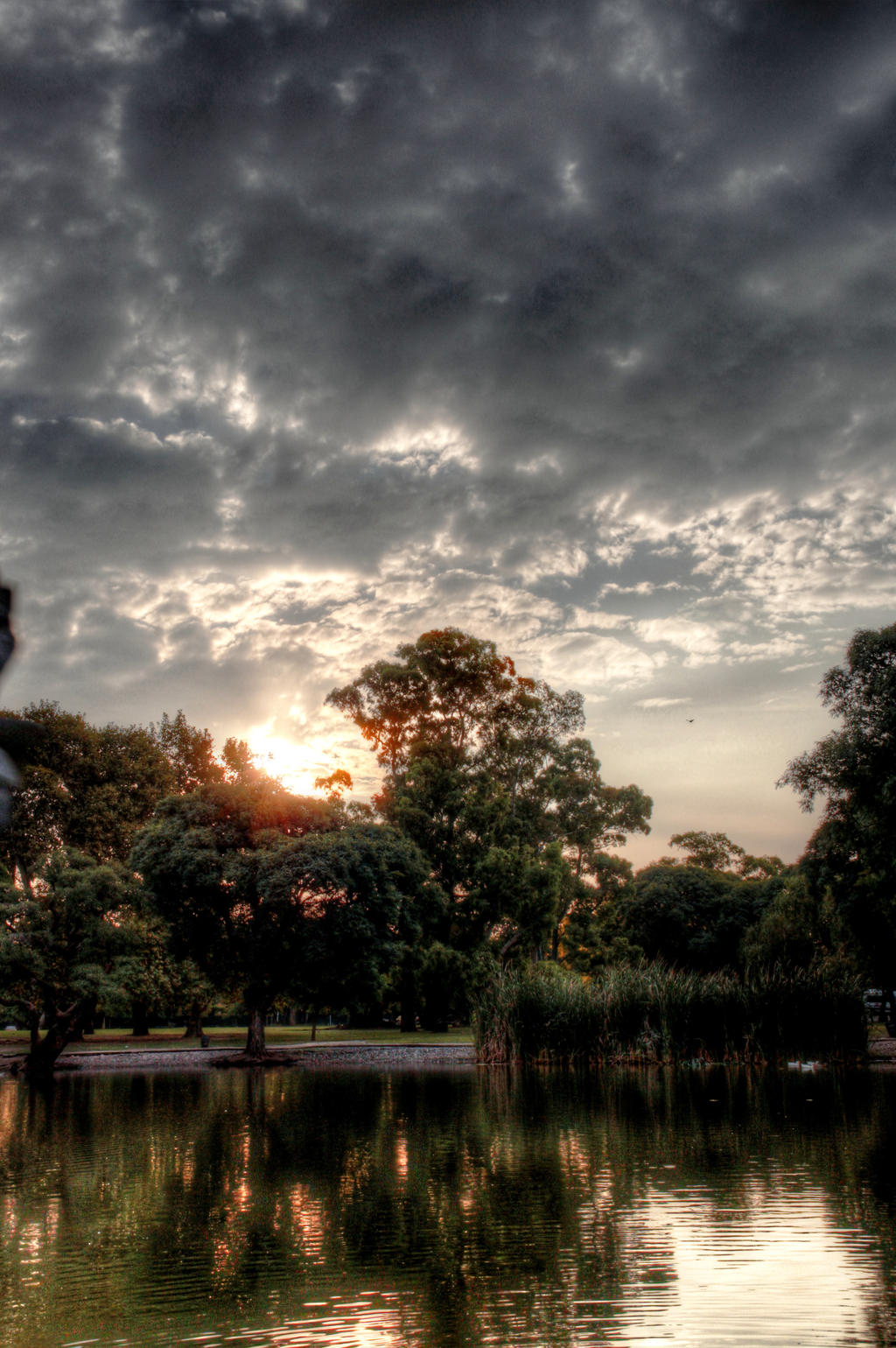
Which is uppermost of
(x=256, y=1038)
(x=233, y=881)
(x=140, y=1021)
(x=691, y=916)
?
(x=233, y=881)

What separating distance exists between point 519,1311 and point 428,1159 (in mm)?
→ 4010

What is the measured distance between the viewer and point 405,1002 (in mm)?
34719

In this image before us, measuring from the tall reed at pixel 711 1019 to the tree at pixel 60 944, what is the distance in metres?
10.9

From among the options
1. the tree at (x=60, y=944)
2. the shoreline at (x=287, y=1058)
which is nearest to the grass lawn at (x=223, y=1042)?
the shoreline at (x=287, y=1058)

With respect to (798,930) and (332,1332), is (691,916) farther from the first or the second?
(332,1332)

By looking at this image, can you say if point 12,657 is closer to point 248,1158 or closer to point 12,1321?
point 12,1321

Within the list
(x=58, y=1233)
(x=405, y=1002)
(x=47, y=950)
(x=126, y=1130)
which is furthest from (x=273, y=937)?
(x=58, y=1233)

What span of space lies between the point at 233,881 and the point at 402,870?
4561 mm

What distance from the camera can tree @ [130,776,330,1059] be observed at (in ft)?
81.7

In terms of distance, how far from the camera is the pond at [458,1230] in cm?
347

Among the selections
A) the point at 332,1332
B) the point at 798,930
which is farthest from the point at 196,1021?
the point at 332,1332

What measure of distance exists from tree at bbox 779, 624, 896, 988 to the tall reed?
3390mm

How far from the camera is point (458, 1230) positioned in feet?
16.0

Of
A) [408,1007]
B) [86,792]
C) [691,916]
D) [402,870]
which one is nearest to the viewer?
[402,870]
